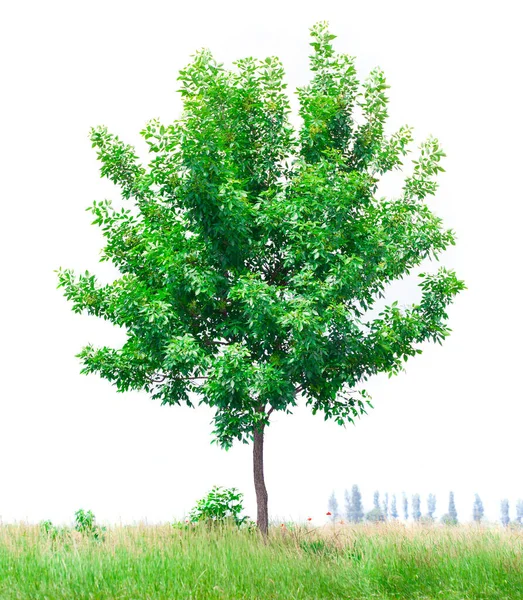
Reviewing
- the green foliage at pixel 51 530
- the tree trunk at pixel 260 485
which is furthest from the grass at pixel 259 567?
the tree trunk at pixel 260 485

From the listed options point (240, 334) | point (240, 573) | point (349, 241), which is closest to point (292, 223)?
point (349, 241)

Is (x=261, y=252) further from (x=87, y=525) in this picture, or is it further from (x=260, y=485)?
(x=87, y=525)

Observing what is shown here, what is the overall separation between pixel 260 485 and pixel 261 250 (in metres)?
5.83

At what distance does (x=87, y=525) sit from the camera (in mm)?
17484

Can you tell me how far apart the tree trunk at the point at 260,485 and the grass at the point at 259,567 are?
0.64 metres

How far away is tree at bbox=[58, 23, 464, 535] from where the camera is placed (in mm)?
14527

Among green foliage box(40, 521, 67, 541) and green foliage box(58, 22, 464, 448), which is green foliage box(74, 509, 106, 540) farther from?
green foliage box(58, 22, 464, 448)

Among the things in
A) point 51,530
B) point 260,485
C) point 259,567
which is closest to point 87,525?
point 51,530

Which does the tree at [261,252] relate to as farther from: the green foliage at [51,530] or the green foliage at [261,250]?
the green foliage at [51,530]

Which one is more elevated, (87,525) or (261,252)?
(261,252)

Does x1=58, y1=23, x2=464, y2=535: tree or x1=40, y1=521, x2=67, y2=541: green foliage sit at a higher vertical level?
x1=58, y1=23, x2=464, y2=535: tree

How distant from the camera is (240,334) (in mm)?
16375

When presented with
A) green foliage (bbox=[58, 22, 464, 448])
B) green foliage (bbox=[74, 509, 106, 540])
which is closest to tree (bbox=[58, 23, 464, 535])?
green foliage (bbox=[58, 22, 464, 448])

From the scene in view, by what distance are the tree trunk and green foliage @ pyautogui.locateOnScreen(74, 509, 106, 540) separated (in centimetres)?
397
